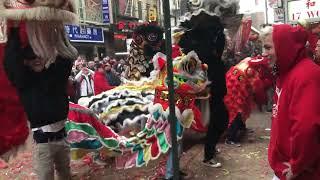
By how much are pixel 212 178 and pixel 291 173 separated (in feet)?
8.38

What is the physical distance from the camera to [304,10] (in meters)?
7.93

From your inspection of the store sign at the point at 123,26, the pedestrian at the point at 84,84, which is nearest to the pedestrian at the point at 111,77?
the pedestrian at the point at 84,84

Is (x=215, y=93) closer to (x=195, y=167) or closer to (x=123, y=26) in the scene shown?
(x=195, y=167)

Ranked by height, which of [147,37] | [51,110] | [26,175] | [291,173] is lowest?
[26,175]

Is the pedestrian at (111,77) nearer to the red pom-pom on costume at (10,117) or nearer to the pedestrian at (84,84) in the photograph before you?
the pedestrian at (84,84)

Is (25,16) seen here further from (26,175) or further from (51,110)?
(26,175)

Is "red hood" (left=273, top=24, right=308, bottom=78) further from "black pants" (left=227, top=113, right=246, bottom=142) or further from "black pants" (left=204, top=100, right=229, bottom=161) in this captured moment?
"black pants" (left=227, top=113, right=246, bottom=142)

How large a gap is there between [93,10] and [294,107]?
30080 mm

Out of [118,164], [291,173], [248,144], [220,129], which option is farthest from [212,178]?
[291,173]

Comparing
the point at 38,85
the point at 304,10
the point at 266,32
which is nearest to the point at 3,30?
the point at 38,85

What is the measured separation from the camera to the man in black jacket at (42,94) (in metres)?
3.33

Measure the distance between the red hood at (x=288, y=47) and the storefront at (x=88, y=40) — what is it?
23.3 m

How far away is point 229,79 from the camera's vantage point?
6.89 meters

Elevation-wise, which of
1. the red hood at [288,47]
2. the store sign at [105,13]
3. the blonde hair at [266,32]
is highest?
the store sign at [105,13]
